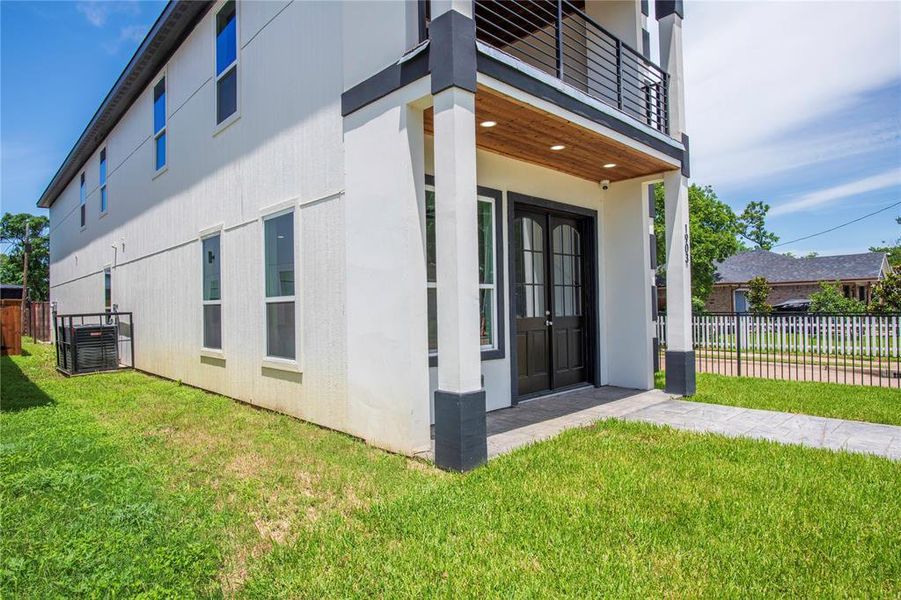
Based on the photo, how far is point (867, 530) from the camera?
270 centimetres

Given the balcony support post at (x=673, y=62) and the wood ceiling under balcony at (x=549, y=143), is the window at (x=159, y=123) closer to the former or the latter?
the wood ceiling under balcony at (x=549, y=143)

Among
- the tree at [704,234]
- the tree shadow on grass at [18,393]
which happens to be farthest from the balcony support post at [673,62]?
the tree at [704,234]

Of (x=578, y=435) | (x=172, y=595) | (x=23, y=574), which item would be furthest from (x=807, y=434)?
(x=23, y=574)

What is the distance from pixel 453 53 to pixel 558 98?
136 centimetres

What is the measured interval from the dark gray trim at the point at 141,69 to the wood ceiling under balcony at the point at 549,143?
546 centimetres

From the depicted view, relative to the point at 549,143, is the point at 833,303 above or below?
below

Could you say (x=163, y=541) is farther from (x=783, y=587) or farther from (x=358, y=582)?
(x=783, y=587)

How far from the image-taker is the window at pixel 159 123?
9.58 meters

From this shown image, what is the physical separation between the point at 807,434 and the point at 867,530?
2.26m

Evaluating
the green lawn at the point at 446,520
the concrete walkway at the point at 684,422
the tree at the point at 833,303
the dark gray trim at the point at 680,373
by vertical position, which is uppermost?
the tree at the point at 833,303

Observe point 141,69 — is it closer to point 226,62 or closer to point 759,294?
point 226,62

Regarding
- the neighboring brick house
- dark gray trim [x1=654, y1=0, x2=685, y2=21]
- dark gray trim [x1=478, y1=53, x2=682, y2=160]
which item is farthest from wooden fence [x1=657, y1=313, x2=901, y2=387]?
the neighboring brick house

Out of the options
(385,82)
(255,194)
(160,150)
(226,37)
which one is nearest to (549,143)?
(385,82)

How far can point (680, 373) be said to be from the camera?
262 inches
